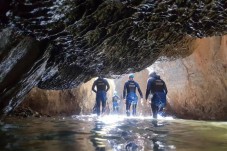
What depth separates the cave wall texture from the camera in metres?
3.65

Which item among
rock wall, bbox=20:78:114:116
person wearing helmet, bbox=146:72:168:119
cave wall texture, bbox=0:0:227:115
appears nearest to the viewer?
cave wall texture, bbox=0:0:227:115

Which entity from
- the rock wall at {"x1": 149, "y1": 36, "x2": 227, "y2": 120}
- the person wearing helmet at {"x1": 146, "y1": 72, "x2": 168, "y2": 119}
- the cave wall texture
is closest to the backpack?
the person wearing helmet at {"x1": 146, "y1": 72, "x2": 168, "y2": 119}

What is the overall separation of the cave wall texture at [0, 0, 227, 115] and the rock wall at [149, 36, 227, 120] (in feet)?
18.7

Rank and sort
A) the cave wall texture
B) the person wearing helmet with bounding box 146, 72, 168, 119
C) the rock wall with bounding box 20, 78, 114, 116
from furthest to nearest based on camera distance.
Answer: the rock wall with bounding box 20, 78, 114, 116, the person wearing helmet with bounding box 146, 72, 168, 119, the cave wall texture

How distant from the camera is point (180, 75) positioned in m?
14.4

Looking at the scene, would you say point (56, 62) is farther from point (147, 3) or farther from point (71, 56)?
point (147, 3)

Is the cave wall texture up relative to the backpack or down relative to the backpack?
up

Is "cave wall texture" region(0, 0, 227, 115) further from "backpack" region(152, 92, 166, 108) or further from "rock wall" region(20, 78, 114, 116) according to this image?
"rock wall" region(20, 78, 114, 116)

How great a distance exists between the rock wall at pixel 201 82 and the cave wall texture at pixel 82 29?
18.7 ft

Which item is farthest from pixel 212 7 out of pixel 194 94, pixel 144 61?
pixel 194 94

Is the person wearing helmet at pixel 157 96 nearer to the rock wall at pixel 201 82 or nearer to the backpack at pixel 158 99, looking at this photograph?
the backpack at pixel 158 99

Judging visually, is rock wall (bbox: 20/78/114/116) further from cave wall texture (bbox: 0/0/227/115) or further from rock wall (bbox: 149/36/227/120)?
cave wall texture (bbox: 0/0/227/115)

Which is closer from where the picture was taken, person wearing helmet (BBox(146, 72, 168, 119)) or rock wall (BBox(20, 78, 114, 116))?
person wearing helmet (BBox(146, 72, 168, 119))

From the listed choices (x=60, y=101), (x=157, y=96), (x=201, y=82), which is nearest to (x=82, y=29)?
(x=157, y=96)
